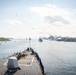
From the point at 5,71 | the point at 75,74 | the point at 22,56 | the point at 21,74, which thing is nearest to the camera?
the point at 21,74

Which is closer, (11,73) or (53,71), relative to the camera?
(11,73)

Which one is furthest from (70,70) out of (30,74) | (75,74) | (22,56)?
(30,74)

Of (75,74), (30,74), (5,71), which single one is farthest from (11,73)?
(75,74)

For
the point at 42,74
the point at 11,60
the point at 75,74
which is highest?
the point at 11,60

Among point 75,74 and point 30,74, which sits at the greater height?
point 30,74

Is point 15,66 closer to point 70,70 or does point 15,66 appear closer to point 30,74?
point 30,74

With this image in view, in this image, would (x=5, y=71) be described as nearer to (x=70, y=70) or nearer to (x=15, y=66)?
(x=15, y=66)

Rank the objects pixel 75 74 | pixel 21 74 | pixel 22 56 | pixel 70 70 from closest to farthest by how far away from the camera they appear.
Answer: pixel 21 74 < pixel 75 74 < pixel 70 70 < pixel 22 56

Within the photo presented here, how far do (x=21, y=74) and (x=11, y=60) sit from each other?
7394mm

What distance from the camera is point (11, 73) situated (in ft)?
148

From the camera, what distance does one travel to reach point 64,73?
6469cm

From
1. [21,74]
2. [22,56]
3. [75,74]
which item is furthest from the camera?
[22,56]

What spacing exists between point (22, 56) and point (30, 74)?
3391 cm

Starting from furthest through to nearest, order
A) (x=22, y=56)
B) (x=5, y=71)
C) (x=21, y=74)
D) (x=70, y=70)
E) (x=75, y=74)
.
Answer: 1. (x=22, y=56)
2. (x=70, y=70)
3. (x=75, y=74)
4. (x=5, y=71)
5. (x=21, y=74)
